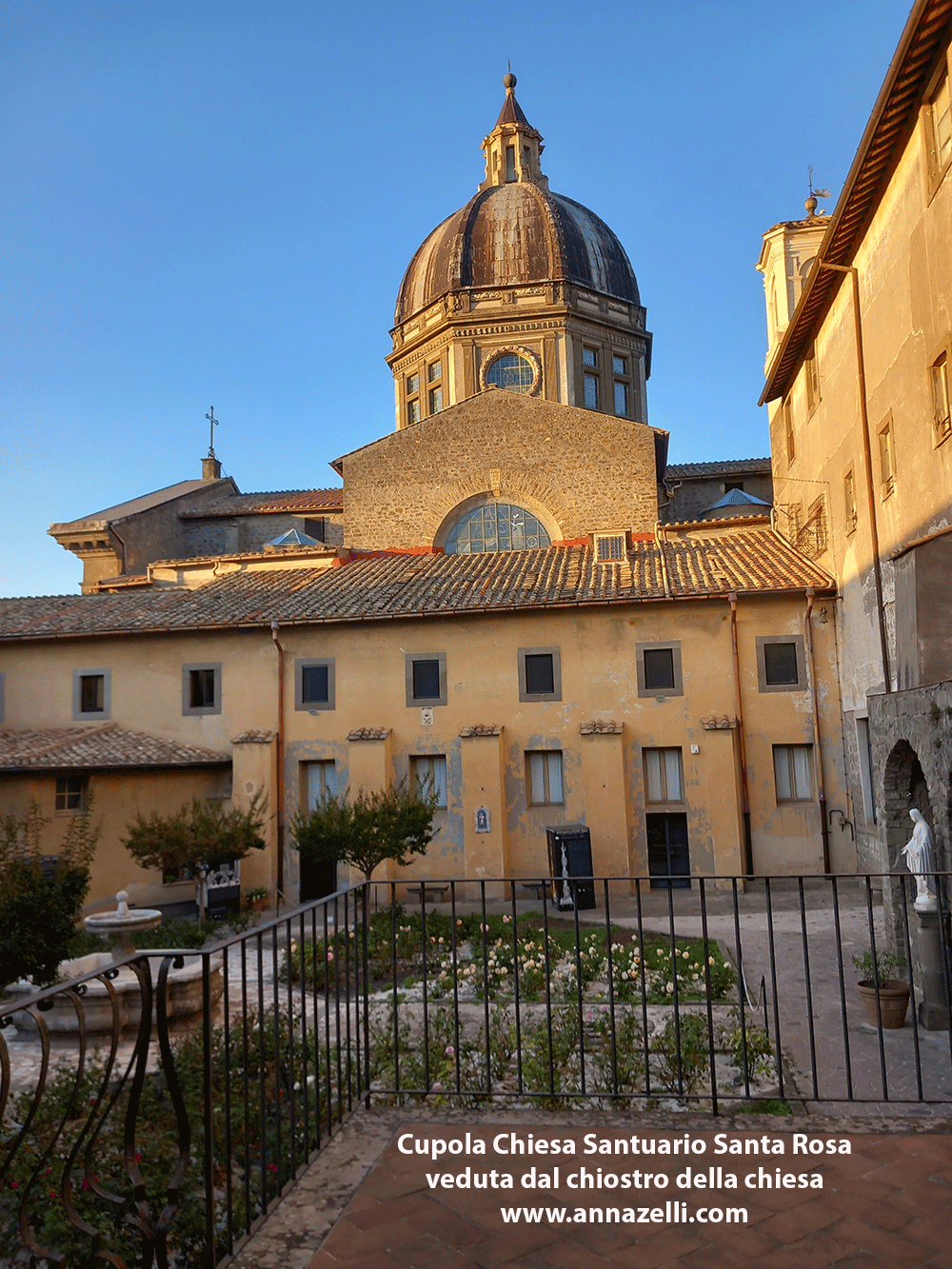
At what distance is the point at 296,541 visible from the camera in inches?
1257

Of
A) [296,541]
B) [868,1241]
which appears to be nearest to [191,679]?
[296,541]

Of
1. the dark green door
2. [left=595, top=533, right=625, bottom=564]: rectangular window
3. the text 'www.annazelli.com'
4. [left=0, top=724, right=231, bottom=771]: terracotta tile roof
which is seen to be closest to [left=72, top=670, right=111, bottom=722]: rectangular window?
[left=0, top=724, right=231, bottom=771]: terracotta tile roof

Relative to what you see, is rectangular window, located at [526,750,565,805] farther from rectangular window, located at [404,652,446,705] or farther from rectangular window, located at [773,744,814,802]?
rectangular window, located at [773,744,814,802]

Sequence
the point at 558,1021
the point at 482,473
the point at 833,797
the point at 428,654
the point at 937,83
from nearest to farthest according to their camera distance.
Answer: the point at 558,1021
the point at 937,83
the point at 833,797
the point at 428,654
the point at 482,473

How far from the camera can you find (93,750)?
67.6 feet

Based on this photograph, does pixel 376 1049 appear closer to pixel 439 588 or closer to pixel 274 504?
pixel 439 588

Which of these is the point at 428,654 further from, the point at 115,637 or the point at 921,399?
the point at 921,399

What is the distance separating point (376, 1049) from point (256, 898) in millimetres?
13283

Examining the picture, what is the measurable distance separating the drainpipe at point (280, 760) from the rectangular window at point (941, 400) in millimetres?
14410

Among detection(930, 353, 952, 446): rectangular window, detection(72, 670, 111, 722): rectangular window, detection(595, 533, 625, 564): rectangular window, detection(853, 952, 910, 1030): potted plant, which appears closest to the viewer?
detection(853, 952, 910, 1030): potted plant

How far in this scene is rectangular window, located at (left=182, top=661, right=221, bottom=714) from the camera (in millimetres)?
22406

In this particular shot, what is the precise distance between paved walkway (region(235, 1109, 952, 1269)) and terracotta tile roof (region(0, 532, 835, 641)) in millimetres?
16298

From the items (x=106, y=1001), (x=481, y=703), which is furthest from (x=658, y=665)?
(x=106, y=1001)

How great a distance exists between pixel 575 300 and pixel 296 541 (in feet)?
46.8
